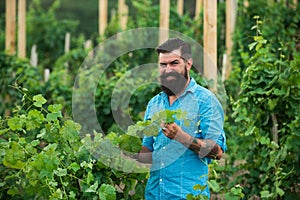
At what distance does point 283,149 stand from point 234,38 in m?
5.09

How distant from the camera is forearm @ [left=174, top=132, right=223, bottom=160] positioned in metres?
3.20

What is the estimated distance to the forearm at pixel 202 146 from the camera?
3198mm

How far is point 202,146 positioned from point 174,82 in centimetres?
37

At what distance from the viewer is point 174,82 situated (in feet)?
11.2

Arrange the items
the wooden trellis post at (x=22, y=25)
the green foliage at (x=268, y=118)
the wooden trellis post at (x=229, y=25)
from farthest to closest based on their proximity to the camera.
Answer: the wooden trellis post at (x=22, y=25) < the wooden trellis post at (x=229, y=25) < the green foliage at (x=268, y=118)

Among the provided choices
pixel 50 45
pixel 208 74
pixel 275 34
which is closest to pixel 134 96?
pixel 208 74

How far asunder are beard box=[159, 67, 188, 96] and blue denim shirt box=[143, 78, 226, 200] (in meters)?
0.04

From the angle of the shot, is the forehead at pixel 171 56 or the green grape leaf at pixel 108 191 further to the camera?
the forehead at pixel 171 56

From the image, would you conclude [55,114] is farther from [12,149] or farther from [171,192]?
[171,192]

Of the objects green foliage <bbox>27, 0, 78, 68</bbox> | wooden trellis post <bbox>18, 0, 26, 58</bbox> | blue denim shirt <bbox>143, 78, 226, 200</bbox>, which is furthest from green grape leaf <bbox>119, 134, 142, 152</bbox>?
green foliage <bbox>27, 0, 78, 68</bbox>

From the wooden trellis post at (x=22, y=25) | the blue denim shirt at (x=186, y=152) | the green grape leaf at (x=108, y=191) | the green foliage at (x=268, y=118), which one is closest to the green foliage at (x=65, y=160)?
the green grape leaf at (x=108, y=191)

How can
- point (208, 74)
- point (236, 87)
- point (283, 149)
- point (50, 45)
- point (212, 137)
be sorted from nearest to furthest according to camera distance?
1. point (212, 137)
2. point (283, 149)
3. point (208, 74)
4. point (236, 87)
5. point (50, 45)

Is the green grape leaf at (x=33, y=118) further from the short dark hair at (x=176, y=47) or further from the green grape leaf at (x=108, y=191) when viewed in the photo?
the short dark hair at (x=176, y=47)

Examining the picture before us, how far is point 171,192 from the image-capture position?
341 centimetres
